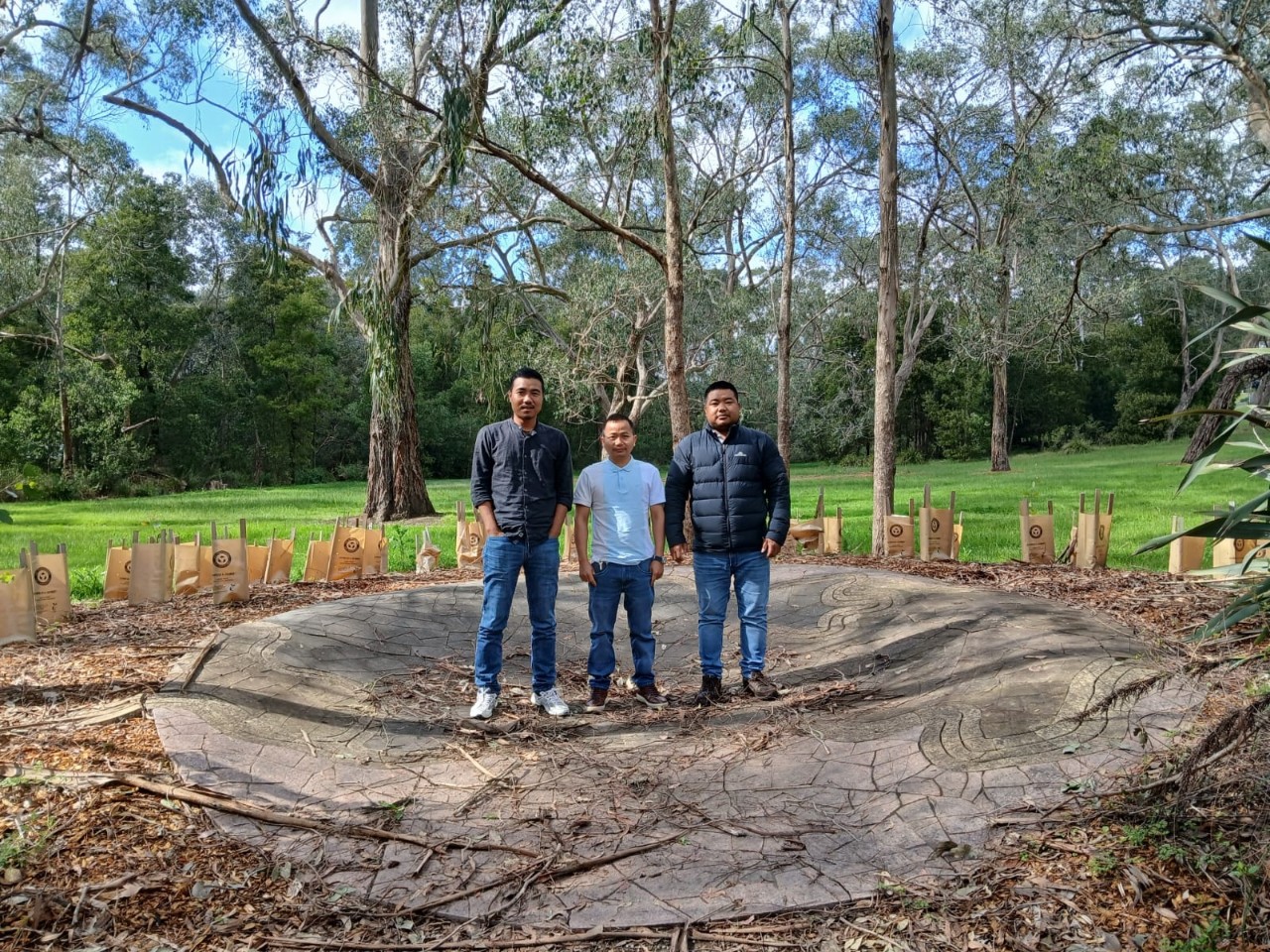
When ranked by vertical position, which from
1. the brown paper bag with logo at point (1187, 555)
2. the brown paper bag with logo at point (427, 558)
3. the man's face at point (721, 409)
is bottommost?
the brown paper bag with logo at point (427, 558)

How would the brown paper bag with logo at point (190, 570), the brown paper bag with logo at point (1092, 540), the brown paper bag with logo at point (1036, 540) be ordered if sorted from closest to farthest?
the brown paper bag with logo at point (190, 570) → the brown paper bag with logo at point (1092, 540) → the brown paper bag with logo at point (1036, 540)

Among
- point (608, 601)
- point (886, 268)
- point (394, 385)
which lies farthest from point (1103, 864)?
point (394, 385)

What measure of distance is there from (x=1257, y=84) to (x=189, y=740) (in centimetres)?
1314

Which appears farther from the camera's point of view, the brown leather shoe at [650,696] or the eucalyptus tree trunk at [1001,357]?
the eucalyptus tree trunk at [1001,357]

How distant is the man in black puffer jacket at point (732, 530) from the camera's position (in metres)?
4.80

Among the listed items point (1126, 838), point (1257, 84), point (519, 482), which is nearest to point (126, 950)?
point (519, 482)

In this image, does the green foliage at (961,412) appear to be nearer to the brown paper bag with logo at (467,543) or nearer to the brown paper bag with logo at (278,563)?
the brown paper bag with logo at (467,543)

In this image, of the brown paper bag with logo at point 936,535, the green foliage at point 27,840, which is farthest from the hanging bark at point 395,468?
the green foliage at point 27,840

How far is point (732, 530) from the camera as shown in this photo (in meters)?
4.79

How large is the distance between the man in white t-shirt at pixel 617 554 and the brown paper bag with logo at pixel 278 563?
382 cm

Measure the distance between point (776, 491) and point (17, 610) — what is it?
4.58 metres

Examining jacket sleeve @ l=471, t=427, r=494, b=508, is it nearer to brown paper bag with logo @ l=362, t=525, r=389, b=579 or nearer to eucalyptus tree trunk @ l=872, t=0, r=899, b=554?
brown paper bag with logo @ l=362, t=525, r=389, b=579

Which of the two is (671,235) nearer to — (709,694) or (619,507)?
(619,507)

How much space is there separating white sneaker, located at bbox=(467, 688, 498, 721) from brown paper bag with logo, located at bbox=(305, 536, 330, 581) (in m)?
3.75
